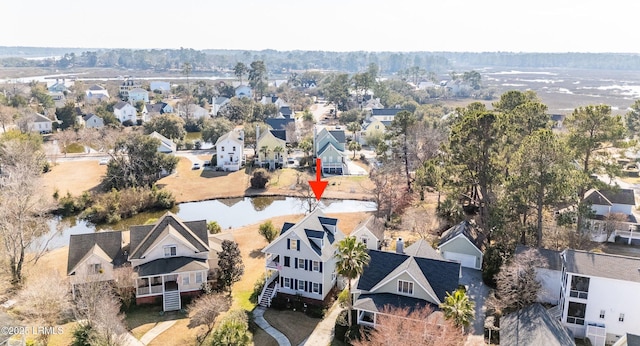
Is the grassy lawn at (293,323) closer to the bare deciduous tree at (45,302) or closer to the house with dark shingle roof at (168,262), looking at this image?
the house with dark shingle roof at (168,262)

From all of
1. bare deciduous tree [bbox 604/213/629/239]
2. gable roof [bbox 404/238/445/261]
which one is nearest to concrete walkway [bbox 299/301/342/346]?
gable roof [bbox 404/238/445/261]

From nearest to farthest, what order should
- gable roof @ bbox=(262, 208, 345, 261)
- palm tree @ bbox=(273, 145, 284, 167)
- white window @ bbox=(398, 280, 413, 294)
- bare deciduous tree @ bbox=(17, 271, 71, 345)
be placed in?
bare deciduous tree @ bbox=(17, 271, 71, 345) → white window @ bbox=(398, 280, 413, 294) → gable roof @ bbox=(262, 208, 345, 261) → palm tree @ bbox=(273, 145, 284, 167)

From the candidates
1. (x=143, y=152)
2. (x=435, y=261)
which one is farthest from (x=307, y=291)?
(x=143, y=152)

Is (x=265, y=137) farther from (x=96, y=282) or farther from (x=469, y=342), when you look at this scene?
(x=469, y=342)

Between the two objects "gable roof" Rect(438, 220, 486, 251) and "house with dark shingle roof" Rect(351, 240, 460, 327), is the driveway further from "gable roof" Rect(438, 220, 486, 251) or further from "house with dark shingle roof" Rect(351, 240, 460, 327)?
"house with dark shingle roof" Rect(351, 240, 460, 327)

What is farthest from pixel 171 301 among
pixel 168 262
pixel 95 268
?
pixel 95 268
